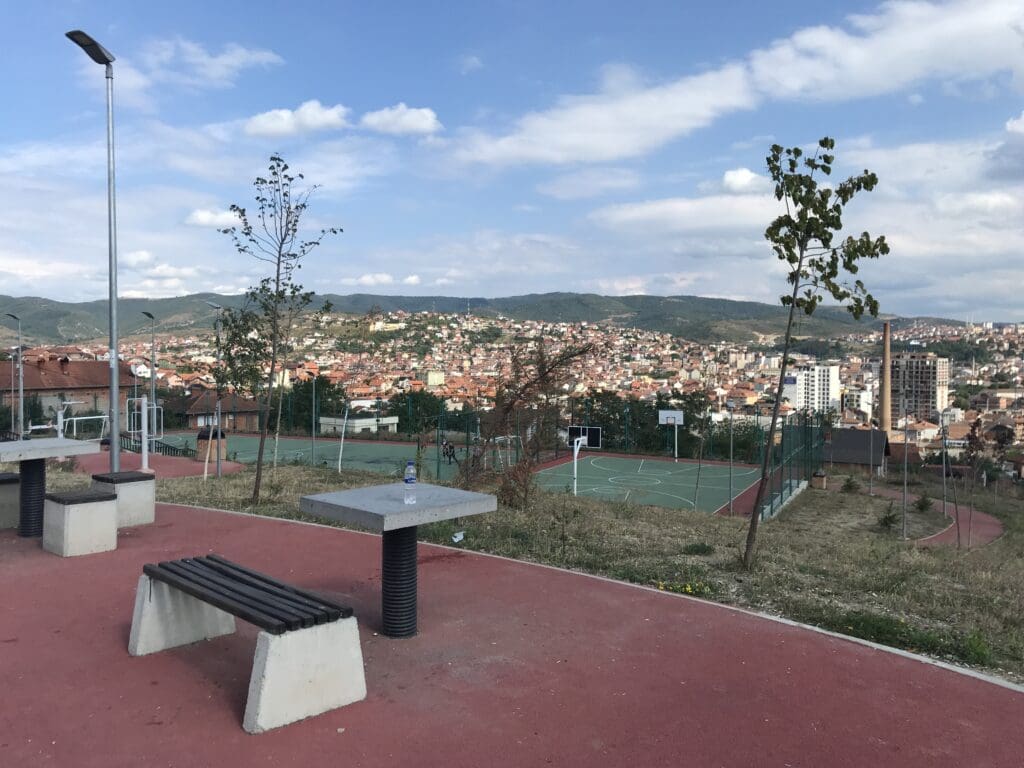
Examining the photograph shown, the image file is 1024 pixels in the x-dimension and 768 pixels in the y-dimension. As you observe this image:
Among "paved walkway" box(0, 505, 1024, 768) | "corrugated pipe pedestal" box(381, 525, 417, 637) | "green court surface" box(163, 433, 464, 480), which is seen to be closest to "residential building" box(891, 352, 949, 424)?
"green court surface" box(163, 433, 464, 480)

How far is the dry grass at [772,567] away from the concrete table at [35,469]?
2.76m

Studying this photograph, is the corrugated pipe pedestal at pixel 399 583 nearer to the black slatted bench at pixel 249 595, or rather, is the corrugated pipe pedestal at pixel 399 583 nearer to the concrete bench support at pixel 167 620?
the black slatted bench at pixel 249 595

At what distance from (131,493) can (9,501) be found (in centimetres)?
135

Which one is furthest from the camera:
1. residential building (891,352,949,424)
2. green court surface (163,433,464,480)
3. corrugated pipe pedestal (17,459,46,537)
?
residential building (891,352,949,424)

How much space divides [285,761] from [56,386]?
40787mm

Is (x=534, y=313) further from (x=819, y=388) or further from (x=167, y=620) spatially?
(x=167, y=620)

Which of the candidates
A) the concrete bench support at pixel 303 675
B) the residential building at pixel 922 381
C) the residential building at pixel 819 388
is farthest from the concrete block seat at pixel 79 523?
the residential building at pixel 819 388

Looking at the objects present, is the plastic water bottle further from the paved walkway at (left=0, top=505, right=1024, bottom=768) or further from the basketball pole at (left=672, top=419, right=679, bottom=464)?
the basketball pole at (left=672, top=419, right=679, bottom=464)

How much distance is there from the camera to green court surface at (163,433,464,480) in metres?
24.9

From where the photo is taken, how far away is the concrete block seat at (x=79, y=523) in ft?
24.9

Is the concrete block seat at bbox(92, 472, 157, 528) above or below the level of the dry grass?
above

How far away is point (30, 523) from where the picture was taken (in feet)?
27.8

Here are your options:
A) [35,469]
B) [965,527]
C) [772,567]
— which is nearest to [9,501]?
[35,469]

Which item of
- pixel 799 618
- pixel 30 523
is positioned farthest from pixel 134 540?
pixel 799 618
